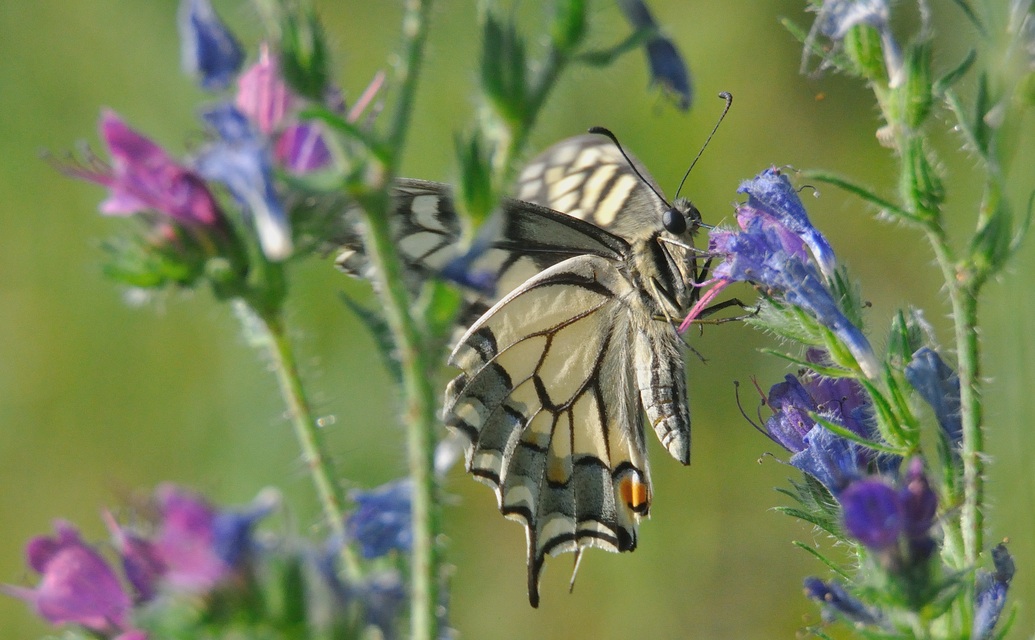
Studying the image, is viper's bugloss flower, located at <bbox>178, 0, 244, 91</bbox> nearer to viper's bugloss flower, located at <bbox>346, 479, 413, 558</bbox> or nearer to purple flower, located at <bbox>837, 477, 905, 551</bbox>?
viper's bugloss flower, located at <bbox>346, 479, 413, 558</bbox>

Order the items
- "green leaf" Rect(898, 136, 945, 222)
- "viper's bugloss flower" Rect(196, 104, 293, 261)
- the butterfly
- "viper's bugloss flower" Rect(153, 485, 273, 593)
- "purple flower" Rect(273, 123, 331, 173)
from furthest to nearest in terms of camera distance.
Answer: the butterfly
"green leaf" Rect(898, 136, 945, 222)
"purple flower" Rect(273, 123, 331, 173)
"viper's bugloss flower" Rect(196, 104, 293, 261)
"viper's bugloss flower" Rect(153, 485, 273, 593)

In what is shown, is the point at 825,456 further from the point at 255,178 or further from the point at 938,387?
the point at 255,178

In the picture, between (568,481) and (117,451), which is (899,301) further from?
(117,451)

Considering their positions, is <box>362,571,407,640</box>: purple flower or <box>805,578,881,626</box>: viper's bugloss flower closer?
<box>362,571,407,640</box>: purple flower

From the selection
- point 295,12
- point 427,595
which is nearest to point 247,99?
point 295,12

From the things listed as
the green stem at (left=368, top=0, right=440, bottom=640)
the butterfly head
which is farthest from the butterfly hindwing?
the green stem at (left=368, top=0, right=440, bottom=640)

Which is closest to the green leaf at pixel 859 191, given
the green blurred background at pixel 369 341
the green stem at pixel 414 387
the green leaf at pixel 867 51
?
the green leaf at pixel 867 51

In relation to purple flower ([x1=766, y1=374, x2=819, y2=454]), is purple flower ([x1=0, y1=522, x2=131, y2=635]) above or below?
below
